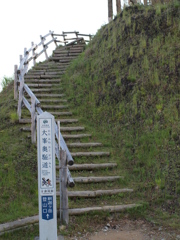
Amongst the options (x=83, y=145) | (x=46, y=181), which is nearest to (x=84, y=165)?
(x=83, y=145)

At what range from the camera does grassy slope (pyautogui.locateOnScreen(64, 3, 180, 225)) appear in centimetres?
597

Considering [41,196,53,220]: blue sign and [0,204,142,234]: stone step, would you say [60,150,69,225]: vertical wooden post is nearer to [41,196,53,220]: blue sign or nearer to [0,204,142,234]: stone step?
[0,204,142,234]: stone step

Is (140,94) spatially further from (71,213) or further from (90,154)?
(71,213)

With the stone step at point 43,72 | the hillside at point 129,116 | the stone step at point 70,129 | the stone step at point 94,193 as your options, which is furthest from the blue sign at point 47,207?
the stone step at point 43,72

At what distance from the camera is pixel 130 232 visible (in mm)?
4754

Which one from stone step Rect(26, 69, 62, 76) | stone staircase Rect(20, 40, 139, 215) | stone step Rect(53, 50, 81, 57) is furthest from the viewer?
stone step Rect(53, 50, 81, 57)

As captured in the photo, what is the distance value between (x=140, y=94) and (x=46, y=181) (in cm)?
452

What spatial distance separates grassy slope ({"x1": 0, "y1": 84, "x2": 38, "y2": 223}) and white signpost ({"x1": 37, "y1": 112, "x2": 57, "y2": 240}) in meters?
0.96

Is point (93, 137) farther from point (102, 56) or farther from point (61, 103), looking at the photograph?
point (102, 56)

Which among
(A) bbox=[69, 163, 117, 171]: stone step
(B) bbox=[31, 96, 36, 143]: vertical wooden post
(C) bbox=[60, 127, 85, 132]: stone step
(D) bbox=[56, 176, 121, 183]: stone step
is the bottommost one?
(D) bbox=[56, 176, 121, 183]: stone step

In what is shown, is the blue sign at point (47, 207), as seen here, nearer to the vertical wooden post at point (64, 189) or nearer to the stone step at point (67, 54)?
the vertical wooden post at point (64, 189)

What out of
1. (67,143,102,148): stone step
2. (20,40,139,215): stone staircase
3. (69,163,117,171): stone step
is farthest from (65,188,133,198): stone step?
(67,143,102,148): stone step

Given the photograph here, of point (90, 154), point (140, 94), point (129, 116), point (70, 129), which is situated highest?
point (140, 94)

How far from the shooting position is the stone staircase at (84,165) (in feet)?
18.1
